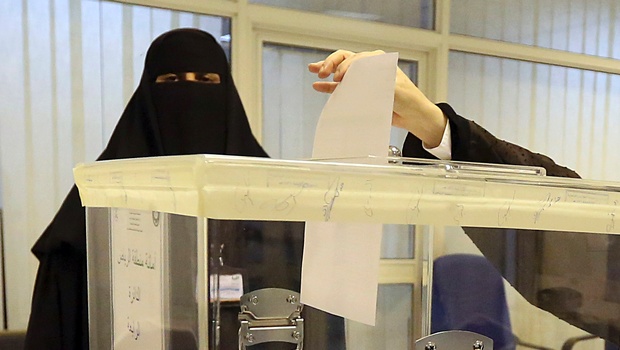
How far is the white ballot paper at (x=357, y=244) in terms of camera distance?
408mm

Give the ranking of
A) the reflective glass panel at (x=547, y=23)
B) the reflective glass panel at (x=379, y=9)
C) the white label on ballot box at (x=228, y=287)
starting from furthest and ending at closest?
1. the reflective glass panel at (x=547, y=23)
2. the reflective glass panel at (x=379, y=9)
3. the white label on ballot box at (x=228, y=287)

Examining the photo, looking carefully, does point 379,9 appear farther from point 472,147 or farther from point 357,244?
point 357,244

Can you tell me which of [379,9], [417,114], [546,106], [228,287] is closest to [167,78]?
[417,114]

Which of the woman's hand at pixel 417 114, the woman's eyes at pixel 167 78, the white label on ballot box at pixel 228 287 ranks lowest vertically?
the white label on ballot box at pixel 228 287

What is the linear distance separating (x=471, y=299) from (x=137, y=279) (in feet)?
0.94

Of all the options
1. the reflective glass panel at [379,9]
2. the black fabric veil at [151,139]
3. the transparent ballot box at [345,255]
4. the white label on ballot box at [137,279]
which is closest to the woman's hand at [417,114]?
the transparent ballot box at [345,255]

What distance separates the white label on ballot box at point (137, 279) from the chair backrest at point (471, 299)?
0.23 meters

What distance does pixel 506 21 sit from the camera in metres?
2.53

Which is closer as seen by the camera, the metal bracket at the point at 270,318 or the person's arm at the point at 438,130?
the metal bracket at the point at 270,318

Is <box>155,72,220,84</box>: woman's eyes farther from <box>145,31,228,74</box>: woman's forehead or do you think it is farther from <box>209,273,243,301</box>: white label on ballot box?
<box>209,273,243,301</box>: white label on ballot box

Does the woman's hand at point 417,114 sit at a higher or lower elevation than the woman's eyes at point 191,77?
lower

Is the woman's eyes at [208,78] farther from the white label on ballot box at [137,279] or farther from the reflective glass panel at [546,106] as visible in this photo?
the reflective glass panel at [546,106]

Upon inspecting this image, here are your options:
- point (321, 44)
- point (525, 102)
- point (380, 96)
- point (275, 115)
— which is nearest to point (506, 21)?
point (525, 102)

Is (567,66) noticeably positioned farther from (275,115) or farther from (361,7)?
(275,115)
